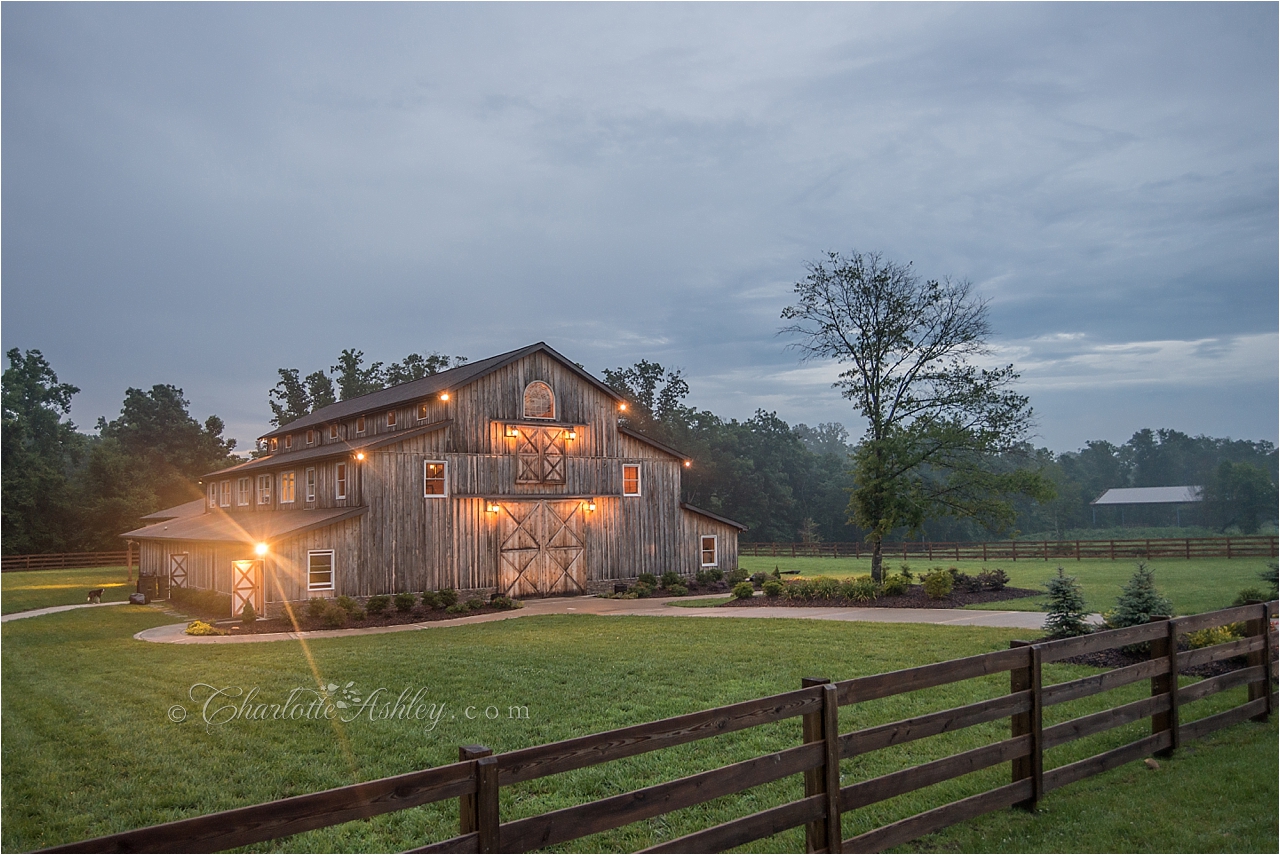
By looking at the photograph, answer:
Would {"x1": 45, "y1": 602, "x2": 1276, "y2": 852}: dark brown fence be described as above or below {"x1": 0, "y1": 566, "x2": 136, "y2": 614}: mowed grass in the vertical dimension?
above

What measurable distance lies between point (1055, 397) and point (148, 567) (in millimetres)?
66946

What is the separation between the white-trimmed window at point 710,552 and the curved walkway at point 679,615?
713cm

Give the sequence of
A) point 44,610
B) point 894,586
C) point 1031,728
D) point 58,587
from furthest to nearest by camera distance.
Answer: point 58,587
point 44,610
point 894,586
point 1031,728

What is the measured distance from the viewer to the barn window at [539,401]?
28828mm

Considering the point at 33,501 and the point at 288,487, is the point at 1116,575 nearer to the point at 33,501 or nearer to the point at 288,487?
the point at 288,487

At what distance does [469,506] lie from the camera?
27.2m

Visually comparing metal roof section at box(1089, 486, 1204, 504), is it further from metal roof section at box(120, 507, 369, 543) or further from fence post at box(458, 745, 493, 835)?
fence post at box(458, 745, 493, 835)

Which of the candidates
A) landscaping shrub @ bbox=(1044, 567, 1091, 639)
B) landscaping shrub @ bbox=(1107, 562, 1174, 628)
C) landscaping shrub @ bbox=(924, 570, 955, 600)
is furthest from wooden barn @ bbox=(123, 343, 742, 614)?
landscaping shrub @ bbox=(1107, 562, 1174, 628)

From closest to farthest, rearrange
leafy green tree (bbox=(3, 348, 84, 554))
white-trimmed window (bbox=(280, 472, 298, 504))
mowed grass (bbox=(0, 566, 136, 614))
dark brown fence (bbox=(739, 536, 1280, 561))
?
white-trimmed window (bbox=(280, 472, 298, 504)) → mowed grass (bbox=(0, 566, 136, 614)) → dark brown fence (bbox=(739, 536, 1280, 561)) → leafy green tree (bbox=(3, 348, 84, 554))

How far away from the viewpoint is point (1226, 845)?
545cm

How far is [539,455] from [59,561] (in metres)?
43.8

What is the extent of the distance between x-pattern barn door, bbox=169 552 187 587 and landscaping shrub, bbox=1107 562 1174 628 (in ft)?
99.7

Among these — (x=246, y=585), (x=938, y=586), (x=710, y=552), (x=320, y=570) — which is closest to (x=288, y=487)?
(x=246, y=585)

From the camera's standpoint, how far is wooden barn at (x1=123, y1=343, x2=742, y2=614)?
2445 centimetres
